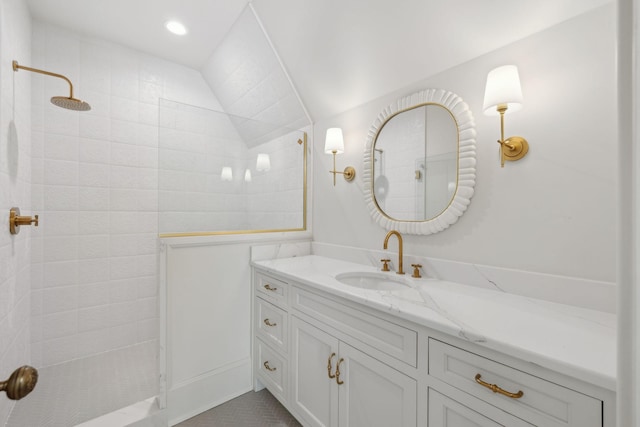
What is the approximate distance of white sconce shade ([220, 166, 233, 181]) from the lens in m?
1.94

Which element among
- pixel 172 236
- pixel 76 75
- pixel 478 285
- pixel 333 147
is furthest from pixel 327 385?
pixel 76 75

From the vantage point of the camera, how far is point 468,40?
1293mm

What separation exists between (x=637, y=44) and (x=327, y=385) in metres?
1.47

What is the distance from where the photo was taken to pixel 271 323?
1.74 meters

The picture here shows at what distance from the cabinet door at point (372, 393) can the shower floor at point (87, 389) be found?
1334 millimetres

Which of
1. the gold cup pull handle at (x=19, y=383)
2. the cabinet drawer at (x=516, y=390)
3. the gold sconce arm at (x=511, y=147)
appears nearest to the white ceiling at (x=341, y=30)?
the gold sconce arm at (x=511, y=147)

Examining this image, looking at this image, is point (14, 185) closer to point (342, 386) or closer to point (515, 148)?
point (342, 386)

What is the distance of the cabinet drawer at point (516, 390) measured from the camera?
0.65m

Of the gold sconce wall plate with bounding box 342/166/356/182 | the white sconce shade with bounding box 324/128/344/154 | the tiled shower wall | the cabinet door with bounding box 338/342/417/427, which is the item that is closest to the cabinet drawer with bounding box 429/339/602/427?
the cabinet door with bounding box 338/342/417/427

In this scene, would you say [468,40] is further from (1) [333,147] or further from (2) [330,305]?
(2) [330,305]

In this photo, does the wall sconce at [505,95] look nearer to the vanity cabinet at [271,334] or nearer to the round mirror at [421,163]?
the round mirror at [421,163]

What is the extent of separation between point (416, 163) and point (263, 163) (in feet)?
3.80

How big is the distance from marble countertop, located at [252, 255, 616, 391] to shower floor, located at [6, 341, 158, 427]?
4.72 feet

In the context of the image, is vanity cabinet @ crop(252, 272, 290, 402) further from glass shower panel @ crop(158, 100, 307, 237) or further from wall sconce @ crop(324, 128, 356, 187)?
wall sconce @ crop(324, 128, 356, 187)
